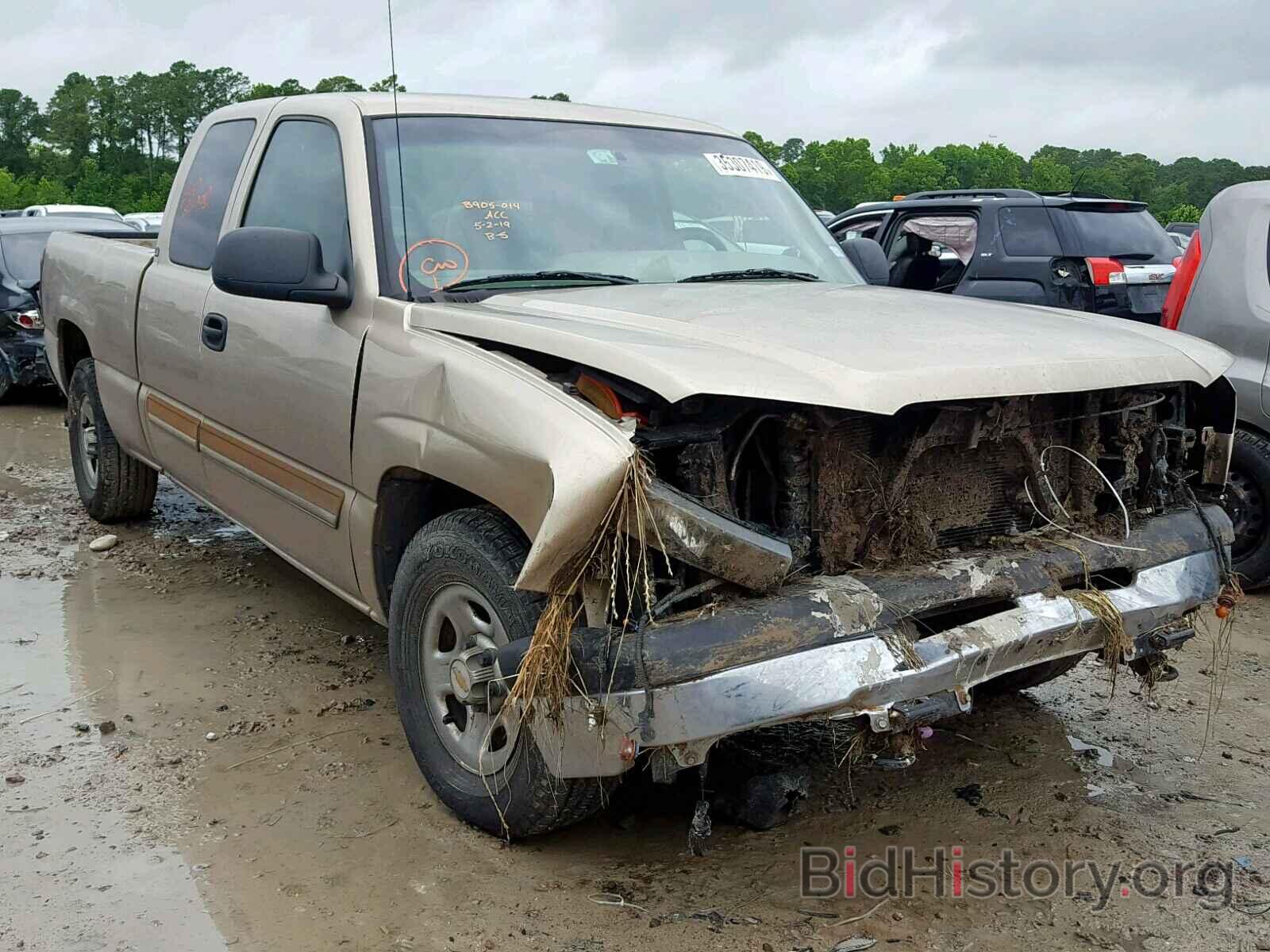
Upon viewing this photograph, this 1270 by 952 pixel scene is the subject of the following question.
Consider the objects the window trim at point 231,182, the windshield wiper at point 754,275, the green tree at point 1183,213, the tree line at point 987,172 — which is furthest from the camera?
the green tree at point 1183,213

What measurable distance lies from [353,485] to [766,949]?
5.70ft

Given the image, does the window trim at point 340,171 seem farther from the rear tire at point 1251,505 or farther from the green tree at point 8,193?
the green tree at point 8,193

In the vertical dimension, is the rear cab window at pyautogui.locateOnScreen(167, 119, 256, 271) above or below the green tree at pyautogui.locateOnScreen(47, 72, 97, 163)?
below

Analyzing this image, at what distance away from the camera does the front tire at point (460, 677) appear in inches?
116

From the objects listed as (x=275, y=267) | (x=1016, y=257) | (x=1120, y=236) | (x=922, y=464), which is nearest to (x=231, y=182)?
(x=275, y=267)

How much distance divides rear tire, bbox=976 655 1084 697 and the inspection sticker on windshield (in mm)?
2017


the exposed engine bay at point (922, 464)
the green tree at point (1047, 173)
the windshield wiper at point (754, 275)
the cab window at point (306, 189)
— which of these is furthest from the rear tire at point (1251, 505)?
the green tree at point (1047, 173)

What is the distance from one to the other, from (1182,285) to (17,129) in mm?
87378

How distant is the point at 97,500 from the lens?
634 centimetres

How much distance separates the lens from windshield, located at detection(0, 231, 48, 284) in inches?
420

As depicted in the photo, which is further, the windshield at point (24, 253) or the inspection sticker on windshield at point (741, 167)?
the windshield at point (24, 253)

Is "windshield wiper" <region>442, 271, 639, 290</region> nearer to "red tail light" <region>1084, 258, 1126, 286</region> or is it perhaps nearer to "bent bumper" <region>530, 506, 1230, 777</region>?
"bent bumper" <region>530, 506, 1230, 777</region>

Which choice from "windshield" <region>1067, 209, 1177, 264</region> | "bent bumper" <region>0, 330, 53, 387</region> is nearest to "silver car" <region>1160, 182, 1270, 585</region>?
"windshield" <region>1067, 209, 1177, 264</region>

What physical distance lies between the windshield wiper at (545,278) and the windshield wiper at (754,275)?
9.0 inches
